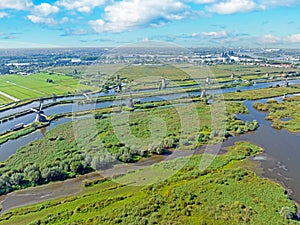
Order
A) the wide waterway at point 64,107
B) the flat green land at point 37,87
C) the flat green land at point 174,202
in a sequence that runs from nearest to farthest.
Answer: the flat green land at point 174,202, the wide waterway at point 64,107, the flat green land at point 37,87

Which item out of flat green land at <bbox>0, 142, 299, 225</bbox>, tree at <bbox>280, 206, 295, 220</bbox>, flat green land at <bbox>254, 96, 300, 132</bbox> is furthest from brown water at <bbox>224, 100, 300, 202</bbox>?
tree at <bbox>280, 206, 295, 220</bbox>

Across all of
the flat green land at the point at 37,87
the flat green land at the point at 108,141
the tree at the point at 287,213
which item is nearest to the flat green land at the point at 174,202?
the tree at the point at 287,213

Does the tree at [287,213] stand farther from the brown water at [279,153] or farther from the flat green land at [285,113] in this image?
the flat green land at [285,113]

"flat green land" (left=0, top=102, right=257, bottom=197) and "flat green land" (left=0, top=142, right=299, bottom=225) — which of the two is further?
"flat green land" (left=0, top=102, right=257, bottom=197)

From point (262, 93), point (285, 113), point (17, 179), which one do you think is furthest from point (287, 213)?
point (262, 93)

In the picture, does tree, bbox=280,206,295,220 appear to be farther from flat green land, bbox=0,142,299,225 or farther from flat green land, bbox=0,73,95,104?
flat green land, bbox=0,73,95,104

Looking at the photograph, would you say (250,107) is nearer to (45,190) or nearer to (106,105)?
(106,105)

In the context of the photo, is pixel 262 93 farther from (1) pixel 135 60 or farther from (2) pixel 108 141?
(1) pixel 135 60
